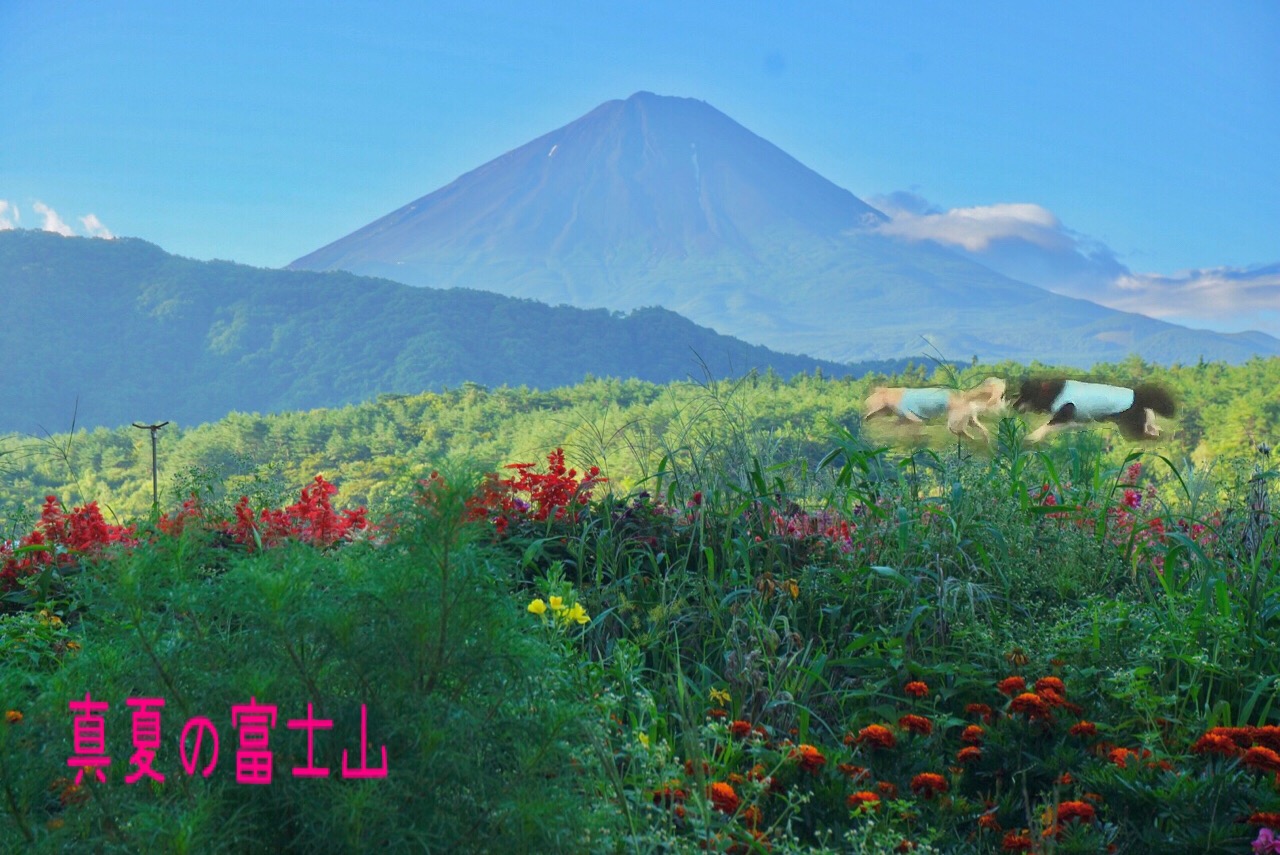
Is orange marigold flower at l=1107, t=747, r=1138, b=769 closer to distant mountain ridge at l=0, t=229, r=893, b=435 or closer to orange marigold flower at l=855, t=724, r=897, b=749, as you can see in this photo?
orange marigold flower at l=855, t=724, r=897, b=749

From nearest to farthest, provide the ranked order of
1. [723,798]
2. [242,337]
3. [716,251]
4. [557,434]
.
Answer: [723,798], [557,434], [242,337], [716,251]

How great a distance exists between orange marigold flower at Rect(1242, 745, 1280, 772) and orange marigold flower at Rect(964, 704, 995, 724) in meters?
0.51

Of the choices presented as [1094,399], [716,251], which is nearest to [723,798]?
[1094,399]

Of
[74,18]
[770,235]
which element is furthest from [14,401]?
[74,18]

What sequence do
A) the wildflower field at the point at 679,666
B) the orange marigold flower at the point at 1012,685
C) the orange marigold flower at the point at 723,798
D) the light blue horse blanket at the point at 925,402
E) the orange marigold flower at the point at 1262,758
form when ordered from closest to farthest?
the wildflower field at the point at 679,666
the orange marigold flower at the point at 723,798
the orange marigold flower at the point at 1262,758
the orange marigold flower at the point at 1012,685
the light blue horse blanket at the point at 925,402

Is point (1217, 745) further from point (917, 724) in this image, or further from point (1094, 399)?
point (1094, 399)

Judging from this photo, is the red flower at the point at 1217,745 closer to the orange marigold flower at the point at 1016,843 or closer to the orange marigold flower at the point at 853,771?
A: the orange marigold flower at the point at 1016,843

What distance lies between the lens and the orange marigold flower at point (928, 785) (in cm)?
182

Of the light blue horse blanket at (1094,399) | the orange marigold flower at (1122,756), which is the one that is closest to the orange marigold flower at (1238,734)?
the orange marigold flower at (1122,756)

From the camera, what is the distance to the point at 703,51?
120250 millimetres

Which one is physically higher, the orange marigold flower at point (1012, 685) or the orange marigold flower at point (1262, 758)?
the orange marigold flower at point (1012, 685)

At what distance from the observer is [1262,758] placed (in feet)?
5.80

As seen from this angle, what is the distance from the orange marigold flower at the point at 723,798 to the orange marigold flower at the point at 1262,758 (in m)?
0.94

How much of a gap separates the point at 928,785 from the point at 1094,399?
571cm
